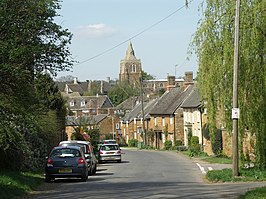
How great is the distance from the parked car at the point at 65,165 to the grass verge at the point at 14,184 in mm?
630

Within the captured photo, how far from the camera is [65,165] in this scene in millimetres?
24703

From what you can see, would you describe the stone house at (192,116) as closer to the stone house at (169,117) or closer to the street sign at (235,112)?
the stone house at (169,117)

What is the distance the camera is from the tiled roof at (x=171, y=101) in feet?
238

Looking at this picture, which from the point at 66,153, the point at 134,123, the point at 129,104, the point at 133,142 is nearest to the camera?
the point at 66,153

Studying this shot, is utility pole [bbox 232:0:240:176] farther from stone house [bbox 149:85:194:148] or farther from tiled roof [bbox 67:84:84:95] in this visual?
tiled roof [bbox 67:84:84:95]

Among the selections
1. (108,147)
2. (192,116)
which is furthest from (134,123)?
(108,147)

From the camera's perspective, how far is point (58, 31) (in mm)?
18406

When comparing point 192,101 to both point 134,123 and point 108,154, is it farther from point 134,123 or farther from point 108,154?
point 134,123

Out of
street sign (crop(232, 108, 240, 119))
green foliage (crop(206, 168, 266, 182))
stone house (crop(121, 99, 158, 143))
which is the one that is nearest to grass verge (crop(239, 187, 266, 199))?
street sign (crop(232, 108, 240, 119))

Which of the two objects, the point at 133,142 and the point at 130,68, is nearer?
the point at 133,142

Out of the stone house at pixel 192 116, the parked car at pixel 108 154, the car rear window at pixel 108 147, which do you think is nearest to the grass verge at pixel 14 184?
the parked car at pixel 108 154

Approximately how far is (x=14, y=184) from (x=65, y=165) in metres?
4.65

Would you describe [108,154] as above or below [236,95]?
below

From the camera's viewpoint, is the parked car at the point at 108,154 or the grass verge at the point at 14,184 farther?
the parked car at the point at 108,154
